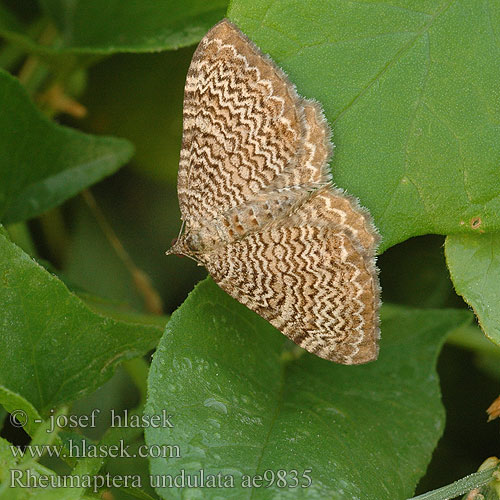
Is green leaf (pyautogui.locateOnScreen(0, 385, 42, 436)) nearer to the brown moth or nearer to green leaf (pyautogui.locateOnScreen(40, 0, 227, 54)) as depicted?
the brown moth

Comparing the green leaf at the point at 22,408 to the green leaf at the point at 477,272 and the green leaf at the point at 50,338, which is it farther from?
the green leaf at the point at 477,272

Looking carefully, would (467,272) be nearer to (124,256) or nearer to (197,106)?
(197,106)

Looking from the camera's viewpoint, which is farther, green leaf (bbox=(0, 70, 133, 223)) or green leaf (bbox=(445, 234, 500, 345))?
green leaf (bbox=(0, 70, 133, 223))

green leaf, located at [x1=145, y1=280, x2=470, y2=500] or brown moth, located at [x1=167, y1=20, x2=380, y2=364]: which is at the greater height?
brown moth, located at [x1=167, y1=20, x2=380, y2=364]

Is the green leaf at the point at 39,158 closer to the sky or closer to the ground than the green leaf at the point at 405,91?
closer to the ground

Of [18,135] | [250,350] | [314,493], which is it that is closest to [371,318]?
[250,350]

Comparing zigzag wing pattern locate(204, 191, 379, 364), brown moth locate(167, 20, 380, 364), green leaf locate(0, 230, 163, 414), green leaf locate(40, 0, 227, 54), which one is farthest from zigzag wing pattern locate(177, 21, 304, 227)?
green leaf locate(0, 230, 163, 414)

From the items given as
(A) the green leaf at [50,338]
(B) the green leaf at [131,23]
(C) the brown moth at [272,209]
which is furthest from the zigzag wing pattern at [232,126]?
(A) the green leaf at [50,338]

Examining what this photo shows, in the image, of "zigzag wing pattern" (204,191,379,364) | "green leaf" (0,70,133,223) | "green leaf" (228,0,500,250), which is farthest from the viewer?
"green leaf" (0,70,133,223)
